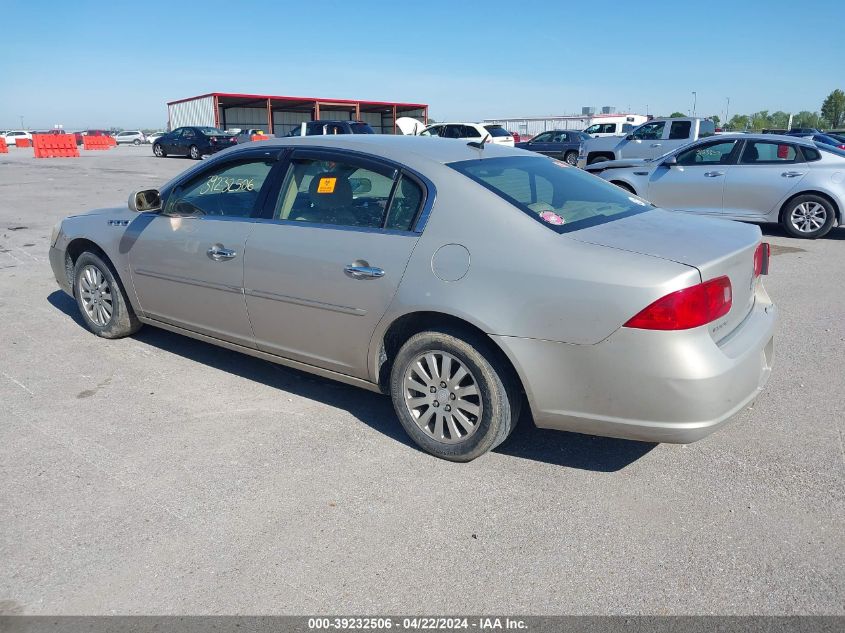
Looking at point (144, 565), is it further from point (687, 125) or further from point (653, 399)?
point (687, 125)

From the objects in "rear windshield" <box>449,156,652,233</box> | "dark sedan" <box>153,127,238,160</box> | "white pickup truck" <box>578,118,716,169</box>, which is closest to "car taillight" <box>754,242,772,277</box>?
"rear windshield" <box>449,156,652,233</box>

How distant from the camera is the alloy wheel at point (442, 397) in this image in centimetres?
346

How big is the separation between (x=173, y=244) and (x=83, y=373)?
3.81 ft

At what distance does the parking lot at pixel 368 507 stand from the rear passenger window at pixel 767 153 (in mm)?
6367

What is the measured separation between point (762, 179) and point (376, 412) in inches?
330

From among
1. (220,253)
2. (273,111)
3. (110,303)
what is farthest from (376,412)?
(273,111)

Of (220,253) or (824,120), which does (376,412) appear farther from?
(824,120)

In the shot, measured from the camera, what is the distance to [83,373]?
4.86m

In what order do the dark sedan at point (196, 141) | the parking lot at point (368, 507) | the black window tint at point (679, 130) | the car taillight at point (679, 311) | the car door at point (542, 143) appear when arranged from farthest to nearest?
the dark sedan at point (196, 141) → the car door at point (542, 143) → the black window tint at point (679, 130) → the car taillight at point (679, 311) → the parking lot at point (368, 507)

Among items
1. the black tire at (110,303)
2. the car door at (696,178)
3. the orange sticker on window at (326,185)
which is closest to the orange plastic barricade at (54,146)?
the car door at (696,178)

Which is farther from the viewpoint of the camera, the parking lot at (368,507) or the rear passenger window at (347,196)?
the rear passenger window at (347,196)

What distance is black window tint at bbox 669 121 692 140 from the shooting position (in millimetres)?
19000

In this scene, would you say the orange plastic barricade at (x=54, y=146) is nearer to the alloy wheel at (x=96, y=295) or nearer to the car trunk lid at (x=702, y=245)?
the alloy wheel at (x=96, y=295)

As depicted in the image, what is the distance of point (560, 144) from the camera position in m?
28.8
